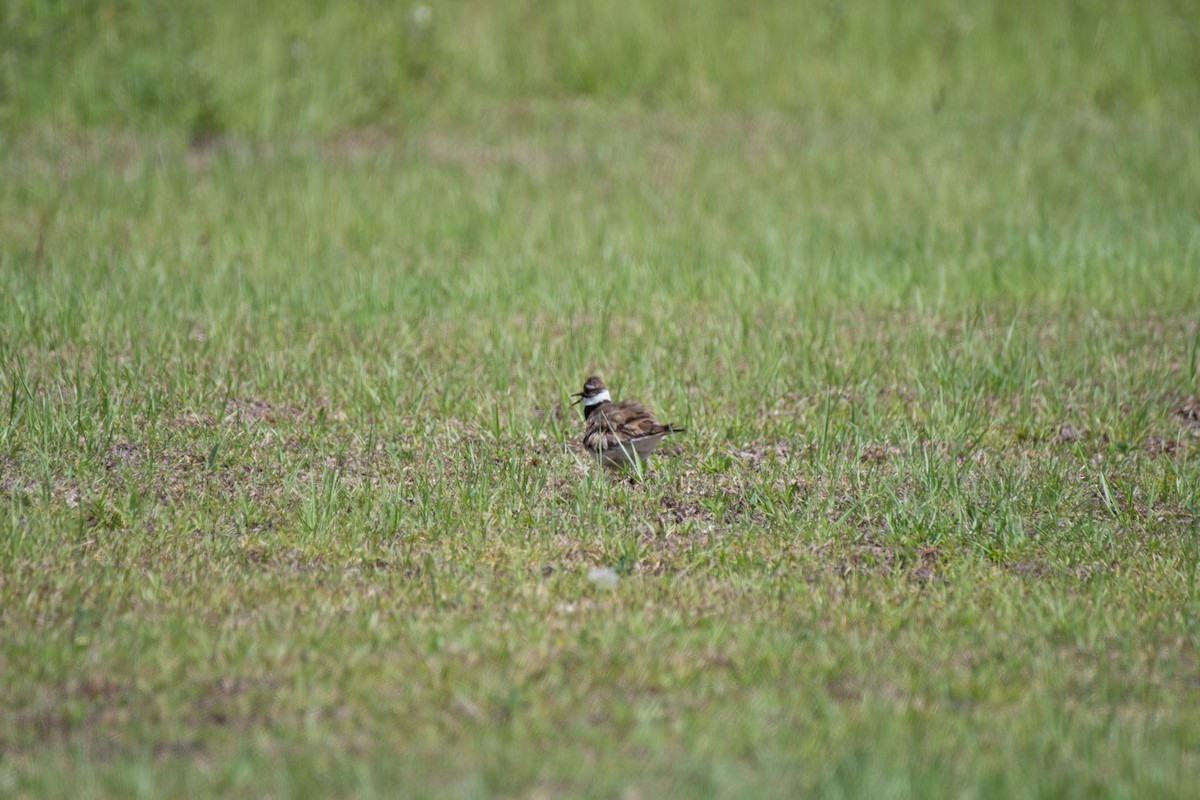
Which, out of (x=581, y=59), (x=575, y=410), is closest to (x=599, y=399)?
(x=575, y=410)

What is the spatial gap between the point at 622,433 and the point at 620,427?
0.03 metres

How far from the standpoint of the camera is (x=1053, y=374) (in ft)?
29.7

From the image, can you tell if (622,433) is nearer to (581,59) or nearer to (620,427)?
(620,427)

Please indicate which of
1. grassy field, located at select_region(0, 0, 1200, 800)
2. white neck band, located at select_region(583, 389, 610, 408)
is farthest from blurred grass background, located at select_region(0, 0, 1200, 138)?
white neck band, located at select_region(583, 389, 610, 408)

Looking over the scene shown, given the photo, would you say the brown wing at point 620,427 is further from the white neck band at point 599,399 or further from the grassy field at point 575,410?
the white neck band at point 599,399

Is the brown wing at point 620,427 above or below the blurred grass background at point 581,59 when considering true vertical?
below

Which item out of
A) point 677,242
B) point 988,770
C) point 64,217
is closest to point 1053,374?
point 677,242

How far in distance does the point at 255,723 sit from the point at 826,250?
8158 mm

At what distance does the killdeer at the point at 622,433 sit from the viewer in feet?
23.6

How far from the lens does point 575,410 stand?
28.2 ft

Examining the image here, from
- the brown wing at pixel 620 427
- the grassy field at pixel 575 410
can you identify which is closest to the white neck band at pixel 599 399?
the grassy field at pixel 575 410

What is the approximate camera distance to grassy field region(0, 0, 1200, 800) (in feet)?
15.9

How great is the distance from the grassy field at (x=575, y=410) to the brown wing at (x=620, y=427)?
10.5 inches

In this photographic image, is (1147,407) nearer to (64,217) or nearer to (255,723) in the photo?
(255,723)
